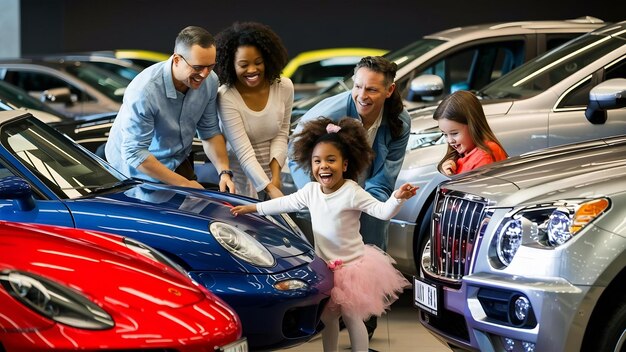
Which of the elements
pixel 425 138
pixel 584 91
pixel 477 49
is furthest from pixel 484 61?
pixel 425 138

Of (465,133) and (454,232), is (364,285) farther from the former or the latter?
(465,133)

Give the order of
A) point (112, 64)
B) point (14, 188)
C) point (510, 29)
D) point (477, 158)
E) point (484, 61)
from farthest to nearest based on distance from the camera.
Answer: point (112, 64), point (484, 61), point (510, 29), point (477, 158), point (14, 188)

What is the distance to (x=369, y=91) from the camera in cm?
602

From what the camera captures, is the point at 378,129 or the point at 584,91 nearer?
the point at 378,129

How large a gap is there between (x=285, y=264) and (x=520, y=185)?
3.80ft

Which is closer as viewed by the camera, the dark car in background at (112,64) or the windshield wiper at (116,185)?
the windshield wiper at (116,185)

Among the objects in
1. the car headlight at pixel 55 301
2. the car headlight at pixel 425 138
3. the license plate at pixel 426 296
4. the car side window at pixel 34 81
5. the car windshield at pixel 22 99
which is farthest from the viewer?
the car side window at pixel 34 81

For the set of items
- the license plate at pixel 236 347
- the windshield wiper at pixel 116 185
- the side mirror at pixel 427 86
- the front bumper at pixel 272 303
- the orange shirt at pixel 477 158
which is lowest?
the front bumper at pixel 272 303

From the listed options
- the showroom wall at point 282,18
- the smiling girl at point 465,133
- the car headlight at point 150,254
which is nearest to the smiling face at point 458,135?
the smiling girl at point 465,133

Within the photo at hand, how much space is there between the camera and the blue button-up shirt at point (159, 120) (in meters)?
6.39

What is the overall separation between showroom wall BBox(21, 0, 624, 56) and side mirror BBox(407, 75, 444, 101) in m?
11.2

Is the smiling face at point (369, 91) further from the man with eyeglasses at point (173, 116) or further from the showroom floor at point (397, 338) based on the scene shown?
the showroom floor at point (397, 338)

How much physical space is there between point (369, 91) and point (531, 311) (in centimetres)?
179

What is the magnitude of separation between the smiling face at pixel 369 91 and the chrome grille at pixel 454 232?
0.74 m
